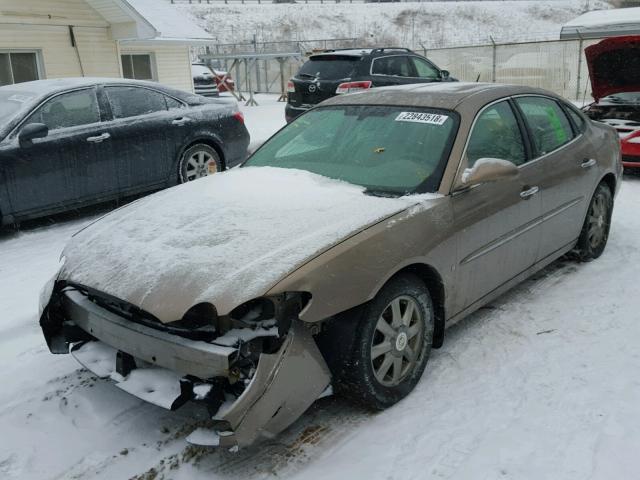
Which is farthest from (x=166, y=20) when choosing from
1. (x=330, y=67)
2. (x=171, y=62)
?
(x=330, y=67)

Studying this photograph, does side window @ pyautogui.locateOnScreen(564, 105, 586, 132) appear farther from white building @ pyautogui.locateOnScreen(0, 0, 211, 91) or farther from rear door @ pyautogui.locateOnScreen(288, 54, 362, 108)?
white building @ pyautogui.locateOnScreen(0, 0, 211, 91)

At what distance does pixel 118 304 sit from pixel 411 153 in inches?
75.6

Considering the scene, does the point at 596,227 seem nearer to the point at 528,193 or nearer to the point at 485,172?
the point at 528,193

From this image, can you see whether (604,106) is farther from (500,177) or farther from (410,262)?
(410,262)

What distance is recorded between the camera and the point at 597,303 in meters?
4.39

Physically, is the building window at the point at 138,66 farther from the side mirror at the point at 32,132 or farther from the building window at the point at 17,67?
the side mirror at the point at 32,132

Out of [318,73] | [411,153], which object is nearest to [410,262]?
[411,153]

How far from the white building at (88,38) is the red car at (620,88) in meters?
9.56

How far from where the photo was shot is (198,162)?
7.75 metres

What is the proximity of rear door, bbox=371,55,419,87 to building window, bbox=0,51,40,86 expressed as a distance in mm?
7601

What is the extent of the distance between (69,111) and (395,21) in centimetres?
5620

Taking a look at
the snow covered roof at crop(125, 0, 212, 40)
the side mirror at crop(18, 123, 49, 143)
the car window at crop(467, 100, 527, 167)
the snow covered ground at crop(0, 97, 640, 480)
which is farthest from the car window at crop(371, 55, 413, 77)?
the snow covered ground at crop(0, 97, 640, 480)

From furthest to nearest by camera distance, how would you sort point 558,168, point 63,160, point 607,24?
point 607,24
point 63,160
point 558,168

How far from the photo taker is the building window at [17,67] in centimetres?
1275
